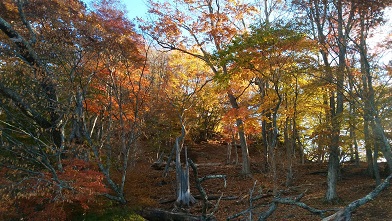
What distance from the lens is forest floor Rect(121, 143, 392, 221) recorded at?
986 cm

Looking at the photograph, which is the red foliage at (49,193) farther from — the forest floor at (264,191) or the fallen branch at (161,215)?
the forest floor at (264,191)

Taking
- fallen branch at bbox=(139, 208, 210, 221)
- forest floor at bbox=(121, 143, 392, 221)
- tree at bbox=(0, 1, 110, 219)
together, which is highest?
tree at bbox=(0, 1, 110, 219)

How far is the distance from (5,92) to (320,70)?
10.4 m

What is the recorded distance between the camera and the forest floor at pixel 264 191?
32.3ft

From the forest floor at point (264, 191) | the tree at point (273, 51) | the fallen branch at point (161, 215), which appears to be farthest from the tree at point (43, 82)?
the tree at point (273, 51)

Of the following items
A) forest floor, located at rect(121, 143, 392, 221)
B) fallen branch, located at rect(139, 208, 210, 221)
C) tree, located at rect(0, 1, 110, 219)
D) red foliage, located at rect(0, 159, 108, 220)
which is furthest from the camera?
fallen branch, located at rect(139, 208, 210, 221)

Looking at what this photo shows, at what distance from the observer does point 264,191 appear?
43.8 ft

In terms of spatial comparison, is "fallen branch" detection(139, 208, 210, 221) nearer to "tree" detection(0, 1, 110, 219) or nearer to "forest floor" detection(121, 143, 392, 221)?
"forest floor" detection(121, 143, 392, 221)

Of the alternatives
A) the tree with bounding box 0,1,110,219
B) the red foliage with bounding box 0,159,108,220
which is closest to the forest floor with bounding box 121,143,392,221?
the red foliage with bounding box 0,159,108,220

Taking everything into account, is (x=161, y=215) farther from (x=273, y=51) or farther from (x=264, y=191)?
(x=273, y=51)

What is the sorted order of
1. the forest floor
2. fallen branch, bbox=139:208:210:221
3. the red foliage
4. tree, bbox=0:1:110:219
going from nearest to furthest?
the red foliage → tree, bbox=0:1:110:219 → the forest floor → fallen branch, bbox=139:208:210:221

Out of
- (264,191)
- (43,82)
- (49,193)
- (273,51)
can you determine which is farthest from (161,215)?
(273,51)

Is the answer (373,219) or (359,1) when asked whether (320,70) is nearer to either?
(359,1)

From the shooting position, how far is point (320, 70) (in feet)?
32.6
